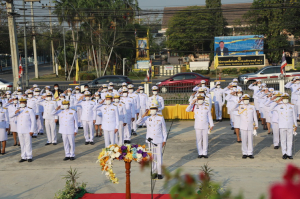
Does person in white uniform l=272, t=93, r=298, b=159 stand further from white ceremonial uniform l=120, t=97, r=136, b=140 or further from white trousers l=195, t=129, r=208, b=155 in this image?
white ceremonial uniform l=120, t=97, r=136, b=140

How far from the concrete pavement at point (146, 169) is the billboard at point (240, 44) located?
34489mm

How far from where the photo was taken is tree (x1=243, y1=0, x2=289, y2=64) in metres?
43.1

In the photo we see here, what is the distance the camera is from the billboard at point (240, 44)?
45250mm

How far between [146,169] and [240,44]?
4076 centimetres

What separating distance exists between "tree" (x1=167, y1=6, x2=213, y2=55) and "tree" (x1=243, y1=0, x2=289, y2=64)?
8444 mm

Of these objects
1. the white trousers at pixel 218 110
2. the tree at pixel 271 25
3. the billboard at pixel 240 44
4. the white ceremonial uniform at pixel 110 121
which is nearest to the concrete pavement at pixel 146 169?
the white ceremonial uniform at pixel 110 121

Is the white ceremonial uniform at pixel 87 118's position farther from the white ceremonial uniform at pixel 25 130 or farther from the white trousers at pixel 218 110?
the white trousers at pixel 218 110

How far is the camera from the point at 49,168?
9477 mm

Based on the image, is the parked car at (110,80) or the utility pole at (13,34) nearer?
the utility pole at (13,34)

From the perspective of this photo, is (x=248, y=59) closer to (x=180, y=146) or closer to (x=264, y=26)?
(x=264, y=26)

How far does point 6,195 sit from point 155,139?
3.70 metres

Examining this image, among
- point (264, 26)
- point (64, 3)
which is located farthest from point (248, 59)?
point (64, 3)

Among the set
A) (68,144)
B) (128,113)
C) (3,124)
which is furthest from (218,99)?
(3,124)

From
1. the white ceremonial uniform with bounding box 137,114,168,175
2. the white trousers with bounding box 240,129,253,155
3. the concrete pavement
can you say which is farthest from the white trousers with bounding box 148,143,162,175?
the white trousers with bounding box 240,129,253,155
